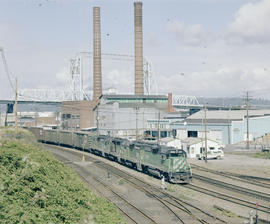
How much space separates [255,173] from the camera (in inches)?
1817

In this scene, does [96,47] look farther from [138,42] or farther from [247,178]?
[247,178]

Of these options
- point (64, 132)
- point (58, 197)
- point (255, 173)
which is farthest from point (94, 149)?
point (58, 197)

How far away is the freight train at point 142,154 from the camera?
35.8 m

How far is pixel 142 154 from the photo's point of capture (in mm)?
41938

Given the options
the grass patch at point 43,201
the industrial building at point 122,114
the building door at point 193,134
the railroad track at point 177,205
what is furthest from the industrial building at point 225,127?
the grass patch at point 43,201

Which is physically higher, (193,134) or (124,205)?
(193,134)

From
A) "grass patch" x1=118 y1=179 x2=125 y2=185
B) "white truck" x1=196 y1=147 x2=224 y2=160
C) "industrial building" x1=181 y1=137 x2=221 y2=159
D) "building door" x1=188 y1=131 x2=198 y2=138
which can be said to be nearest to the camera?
"grass patch" x1=118 y1=179 x2=125 y2=185

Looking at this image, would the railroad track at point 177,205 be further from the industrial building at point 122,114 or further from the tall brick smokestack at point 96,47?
the tall brick smokestack at point 96,47

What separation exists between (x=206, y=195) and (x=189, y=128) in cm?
5308

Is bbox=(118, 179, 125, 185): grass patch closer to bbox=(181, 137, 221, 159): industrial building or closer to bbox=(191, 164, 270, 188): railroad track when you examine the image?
bbox=(191, 164, 270, 188): railroad track

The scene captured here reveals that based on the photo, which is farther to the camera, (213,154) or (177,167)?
(213,154)

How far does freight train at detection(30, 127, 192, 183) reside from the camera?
35.8 metres

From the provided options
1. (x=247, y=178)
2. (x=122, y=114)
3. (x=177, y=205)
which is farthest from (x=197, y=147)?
(x=122, y=114)

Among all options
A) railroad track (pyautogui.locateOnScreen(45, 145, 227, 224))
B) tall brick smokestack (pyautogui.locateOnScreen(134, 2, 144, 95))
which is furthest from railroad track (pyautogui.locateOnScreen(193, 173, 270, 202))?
tall brick smokestack (pyautogui.locateOnScreen(134, 2, 144, 95))
